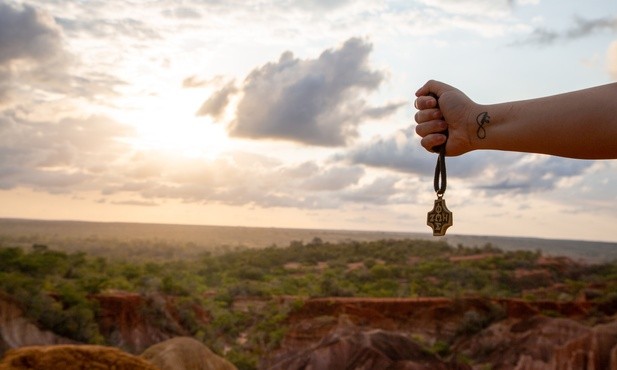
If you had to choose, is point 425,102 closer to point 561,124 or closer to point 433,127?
point 433,127

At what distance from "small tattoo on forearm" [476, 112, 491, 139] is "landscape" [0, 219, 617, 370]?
139 inches

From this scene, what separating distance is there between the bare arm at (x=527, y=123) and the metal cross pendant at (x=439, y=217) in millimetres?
194

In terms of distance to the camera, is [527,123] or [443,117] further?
[443,117]

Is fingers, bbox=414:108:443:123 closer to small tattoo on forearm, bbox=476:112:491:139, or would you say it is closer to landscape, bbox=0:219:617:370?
small tattoo on forearm, bbox=476:112:491:139

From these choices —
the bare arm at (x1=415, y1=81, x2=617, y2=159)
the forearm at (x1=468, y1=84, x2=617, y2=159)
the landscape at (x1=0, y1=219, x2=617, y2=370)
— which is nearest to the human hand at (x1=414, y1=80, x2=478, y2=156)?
the bare arm at (x1=415, y1=81, x2=617, y2=159)

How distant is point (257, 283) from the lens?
39719 millimetres

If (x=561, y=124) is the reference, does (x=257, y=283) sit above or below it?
below

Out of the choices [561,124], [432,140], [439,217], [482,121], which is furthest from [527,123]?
[439,217]

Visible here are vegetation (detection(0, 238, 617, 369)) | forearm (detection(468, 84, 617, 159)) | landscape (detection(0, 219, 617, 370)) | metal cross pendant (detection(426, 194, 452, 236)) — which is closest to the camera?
forearm (detection(468, 84, 617, 159))

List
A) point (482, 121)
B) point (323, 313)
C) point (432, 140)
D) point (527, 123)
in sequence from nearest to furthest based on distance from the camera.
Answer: point (527, 123) < point (482, 121) < point (432, 140) < point (323, 313)

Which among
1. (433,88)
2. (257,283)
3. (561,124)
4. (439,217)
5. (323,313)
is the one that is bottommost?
(323,313)

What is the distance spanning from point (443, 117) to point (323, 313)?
26.6 m

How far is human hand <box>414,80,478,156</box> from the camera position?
101 inches

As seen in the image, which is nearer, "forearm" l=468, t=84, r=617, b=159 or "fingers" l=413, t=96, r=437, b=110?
"forearm" l=468, t=84, r=617, b=159
